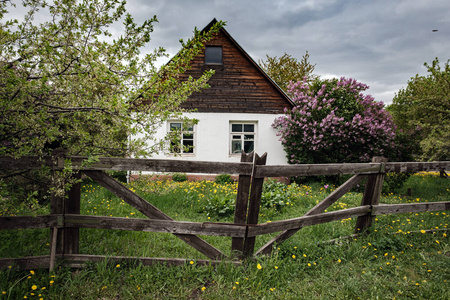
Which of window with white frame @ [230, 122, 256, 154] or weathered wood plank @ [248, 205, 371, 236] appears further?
window with white frame @ [230, 122, 256, 154]

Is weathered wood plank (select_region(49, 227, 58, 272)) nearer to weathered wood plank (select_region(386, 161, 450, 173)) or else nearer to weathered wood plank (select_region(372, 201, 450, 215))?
weathered wood plank (select_region(372, 201, 450, 215))

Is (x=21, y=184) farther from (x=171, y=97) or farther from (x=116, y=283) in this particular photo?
(x=171, y=97)

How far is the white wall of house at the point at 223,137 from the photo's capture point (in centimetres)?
1081

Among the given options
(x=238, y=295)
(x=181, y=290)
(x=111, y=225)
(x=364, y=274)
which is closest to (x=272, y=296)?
(x=238, y=295)

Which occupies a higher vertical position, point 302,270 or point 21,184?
point 21,184

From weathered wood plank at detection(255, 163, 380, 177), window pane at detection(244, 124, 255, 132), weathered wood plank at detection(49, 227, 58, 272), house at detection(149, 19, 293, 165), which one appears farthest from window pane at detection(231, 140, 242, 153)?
weathered wood plank at detection(49, 227, 58, 272)

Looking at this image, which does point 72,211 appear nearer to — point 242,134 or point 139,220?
point 139,220

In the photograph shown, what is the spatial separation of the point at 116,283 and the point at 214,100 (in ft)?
29.2

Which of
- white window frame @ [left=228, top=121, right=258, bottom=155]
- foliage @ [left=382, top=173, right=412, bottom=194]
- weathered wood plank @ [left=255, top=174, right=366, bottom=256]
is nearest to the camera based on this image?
weathered wood plank @ [left=255, top=174, right=366, bottom=256]

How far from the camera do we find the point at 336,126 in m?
9.48

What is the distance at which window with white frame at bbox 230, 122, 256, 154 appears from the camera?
1116cm

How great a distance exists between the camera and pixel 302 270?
318cm

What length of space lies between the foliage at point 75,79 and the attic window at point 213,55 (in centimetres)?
903

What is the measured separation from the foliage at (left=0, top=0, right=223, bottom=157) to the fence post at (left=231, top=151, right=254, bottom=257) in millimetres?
1106
